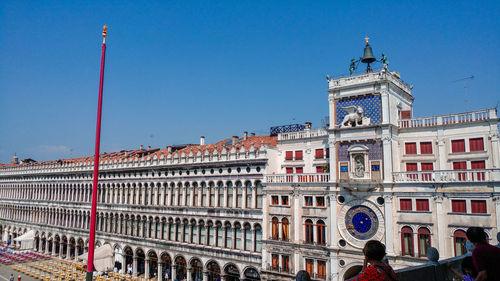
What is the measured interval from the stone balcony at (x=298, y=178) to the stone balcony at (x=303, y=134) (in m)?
3.93

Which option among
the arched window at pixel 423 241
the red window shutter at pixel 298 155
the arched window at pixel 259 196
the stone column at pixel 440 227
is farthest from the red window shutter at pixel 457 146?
the arched window at pixel 259 196

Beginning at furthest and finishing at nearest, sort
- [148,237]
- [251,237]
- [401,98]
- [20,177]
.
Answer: [20,177], [148,237], [251,237], [401,98]

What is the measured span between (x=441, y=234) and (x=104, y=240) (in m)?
43.4

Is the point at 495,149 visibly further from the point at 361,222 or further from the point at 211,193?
the point at 211,193

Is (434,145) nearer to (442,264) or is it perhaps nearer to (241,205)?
(241,205)

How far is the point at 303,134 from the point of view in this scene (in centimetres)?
3488

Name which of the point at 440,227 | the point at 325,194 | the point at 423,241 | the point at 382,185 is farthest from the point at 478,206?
the point at 325,194

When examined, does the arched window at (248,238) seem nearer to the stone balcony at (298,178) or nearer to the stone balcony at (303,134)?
the stone balcony at (298,178)

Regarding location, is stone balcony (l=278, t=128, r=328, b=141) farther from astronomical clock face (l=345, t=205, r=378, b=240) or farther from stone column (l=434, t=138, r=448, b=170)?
stone column (l=434, t=138, r=448, b=170)

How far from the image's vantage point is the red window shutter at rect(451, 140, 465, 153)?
2703 cm

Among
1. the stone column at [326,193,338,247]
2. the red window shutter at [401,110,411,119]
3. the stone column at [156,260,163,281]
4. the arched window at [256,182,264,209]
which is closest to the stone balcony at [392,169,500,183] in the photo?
the stone column at [326,193,338,247]

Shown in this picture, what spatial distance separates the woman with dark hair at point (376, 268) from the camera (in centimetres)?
492

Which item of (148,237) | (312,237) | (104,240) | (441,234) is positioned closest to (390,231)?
(441,234)

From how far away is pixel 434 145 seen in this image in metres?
28.2
